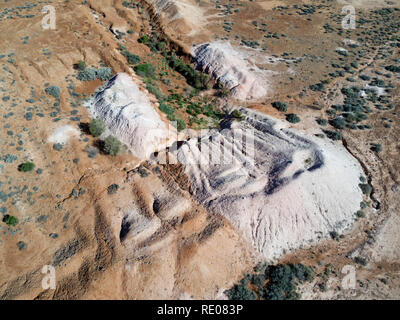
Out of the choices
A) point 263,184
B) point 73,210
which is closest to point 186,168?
point 263,184

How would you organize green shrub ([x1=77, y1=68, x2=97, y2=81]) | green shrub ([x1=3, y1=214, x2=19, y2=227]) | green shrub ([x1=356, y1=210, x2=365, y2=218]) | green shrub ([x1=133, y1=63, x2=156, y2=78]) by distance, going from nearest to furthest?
green shrub ([x1=3, y1=214, x2=19, y2=227]), green shrub ([x1=356, y1=210, x2=365, y2=218]), green shrub ([x1=77, y1=68, x2=97, y2=81]), green shrub ([x1=133, y1=63, x2=156, y2=78])

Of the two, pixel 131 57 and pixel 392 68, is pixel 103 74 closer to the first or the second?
pixel 131 57

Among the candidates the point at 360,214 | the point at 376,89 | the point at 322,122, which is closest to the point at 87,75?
the point at 322,122

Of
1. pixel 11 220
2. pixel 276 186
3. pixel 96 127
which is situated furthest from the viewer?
pixel 96 127

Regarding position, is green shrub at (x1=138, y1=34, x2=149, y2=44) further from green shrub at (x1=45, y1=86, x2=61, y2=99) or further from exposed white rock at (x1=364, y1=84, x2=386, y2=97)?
exposed white rock at (x1=364, y1=84, x2=386, y2=97)

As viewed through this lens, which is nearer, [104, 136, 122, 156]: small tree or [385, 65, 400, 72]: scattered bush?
[104, 136, 122, 156]: small tree

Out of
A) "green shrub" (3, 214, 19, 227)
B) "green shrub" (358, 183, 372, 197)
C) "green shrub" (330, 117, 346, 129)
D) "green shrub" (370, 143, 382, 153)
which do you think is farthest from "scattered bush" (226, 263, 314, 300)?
"green shrub" (330, 117, 346, 129)

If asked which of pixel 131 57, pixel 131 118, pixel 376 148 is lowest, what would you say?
pixel 376 148
